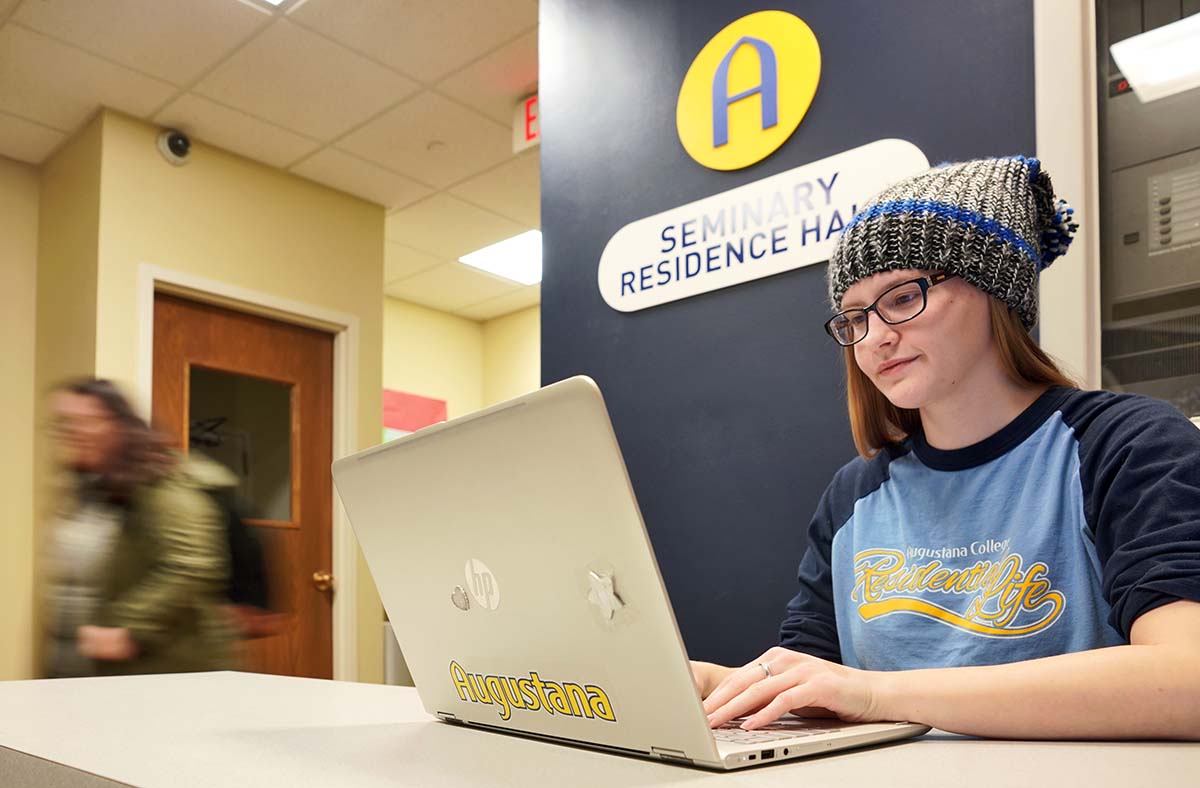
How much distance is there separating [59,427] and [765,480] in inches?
65.7

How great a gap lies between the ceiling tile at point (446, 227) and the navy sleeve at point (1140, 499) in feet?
12.6

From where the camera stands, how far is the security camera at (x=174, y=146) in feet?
12.8

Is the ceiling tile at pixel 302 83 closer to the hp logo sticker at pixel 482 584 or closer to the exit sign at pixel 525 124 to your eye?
the exit sign at pixel 525 124

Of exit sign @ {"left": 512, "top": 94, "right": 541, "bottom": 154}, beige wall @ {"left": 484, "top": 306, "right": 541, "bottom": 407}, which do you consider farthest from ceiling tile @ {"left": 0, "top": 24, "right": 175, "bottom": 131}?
beige wall @ {"left": 484, "top": 306, "right": 541, "bottom": 407}

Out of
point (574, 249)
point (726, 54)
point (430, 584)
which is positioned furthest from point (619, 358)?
point (430, 584)

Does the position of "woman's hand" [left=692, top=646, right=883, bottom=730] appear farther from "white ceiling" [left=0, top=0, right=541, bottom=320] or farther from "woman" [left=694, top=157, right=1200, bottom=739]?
"white ceiling" [left=0, top=0, right=541, bottom=320]

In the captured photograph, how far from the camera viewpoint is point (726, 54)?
6.47ft

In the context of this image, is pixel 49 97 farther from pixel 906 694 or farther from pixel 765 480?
pixel 906 694

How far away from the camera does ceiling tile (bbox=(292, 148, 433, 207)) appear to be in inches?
165

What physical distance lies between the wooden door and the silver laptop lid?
3.36 metres

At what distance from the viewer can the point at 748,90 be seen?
1.93m

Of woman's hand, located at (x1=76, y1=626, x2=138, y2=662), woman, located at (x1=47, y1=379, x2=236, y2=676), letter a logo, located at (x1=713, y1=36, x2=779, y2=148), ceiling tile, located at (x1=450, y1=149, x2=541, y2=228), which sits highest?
ceiling tile, located at (x1=450, y1=149, x2=541, y2=228)

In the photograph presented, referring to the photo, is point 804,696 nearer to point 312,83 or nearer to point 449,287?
point 312,83

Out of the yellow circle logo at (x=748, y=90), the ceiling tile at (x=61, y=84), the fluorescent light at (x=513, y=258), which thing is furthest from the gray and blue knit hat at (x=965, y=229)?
the fluorescent light at (x=513, y=258)
